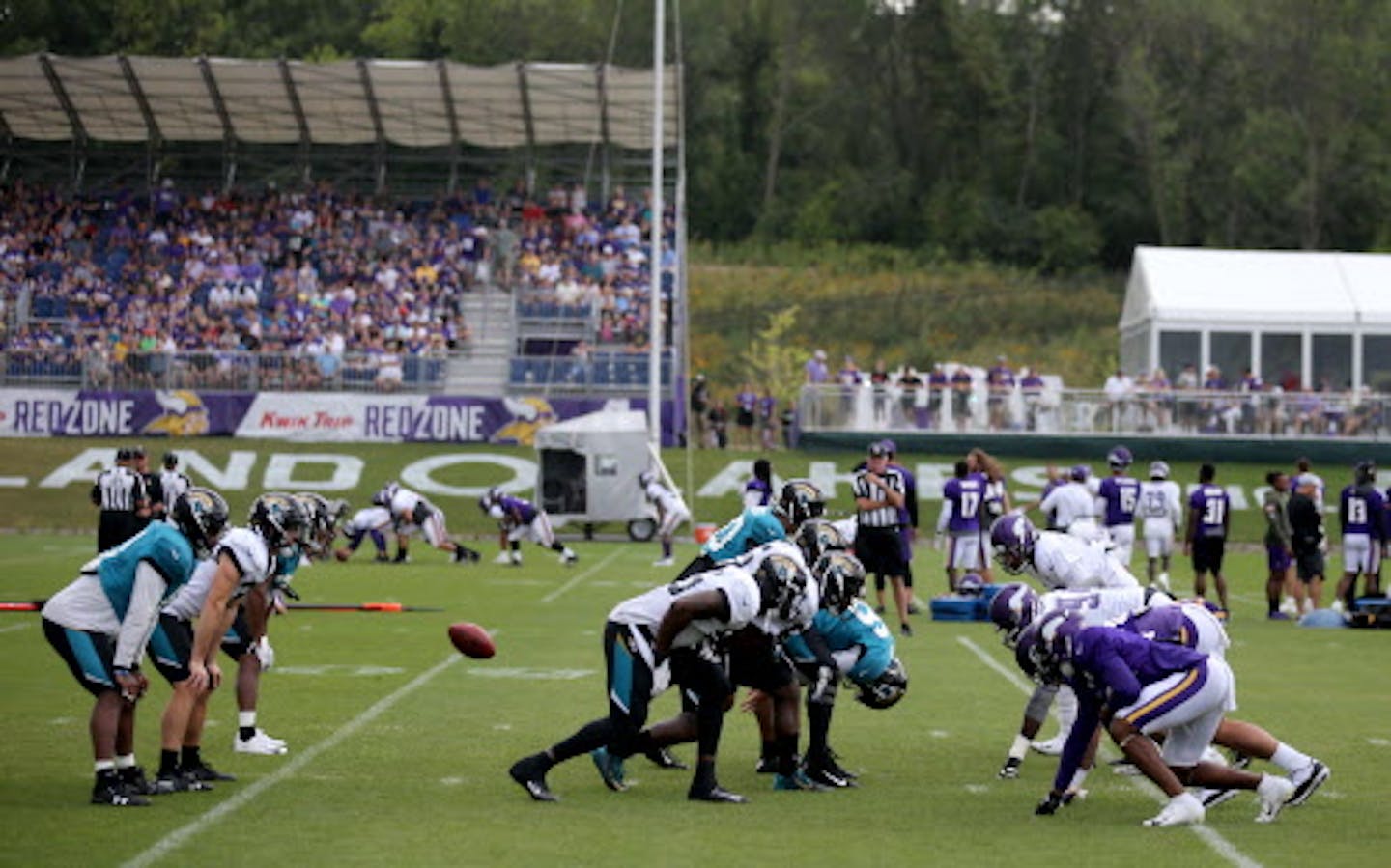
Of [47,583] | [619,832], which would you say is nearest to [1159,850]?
[619,832]

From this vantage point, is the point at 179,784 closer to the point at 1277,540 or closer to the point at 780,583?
the point at 780,583

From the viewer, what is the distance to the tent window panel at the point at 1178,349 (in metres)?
46.7

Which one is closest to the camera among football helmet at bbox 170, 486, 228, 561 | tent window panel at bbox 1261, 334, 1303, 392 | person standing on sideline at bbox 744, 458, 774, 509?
football helmet at bbox 170, 486, 228, 561

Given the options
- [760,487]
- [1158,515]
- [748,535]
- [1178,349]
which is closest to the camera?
→ [748,535]

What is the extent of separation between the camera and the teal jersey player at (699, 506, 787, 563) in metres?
12.5

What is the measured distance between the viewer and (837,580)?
11500mm

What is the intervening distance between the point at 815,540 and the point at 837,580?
448 millimetres

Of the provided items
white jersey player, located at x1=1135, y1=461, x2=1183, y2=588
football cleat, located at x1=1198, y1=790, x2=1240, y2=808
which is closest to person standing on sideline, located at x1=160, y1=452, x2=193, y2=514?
white jersey player, located at x1=1135, y1=461, x2=1183, y2=588

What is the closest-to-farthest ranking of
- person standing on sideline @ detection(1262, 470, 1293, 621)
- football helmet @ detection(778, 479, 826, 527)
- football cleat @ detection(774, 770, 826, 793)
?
football cleat @ detection(774, 770, 826, 793)
football helmet @ detection(778, 479, 826, 527)
person standing on sideline @ detection(1262, 470, 1293, 621)

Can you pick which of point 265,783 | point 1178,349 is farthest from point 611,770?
point 1178,349

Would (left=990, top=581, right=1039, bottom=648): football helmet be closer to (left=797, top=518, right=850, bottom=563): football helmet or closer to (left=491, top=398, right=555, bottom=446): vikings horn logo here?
(left=797, top=518, right=850, bottom=563): football helmet

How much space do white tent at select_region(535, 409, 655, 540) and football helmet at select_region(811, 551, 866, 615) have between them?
27.7 m

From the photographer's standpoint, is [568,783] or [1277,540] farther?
[1277,540]

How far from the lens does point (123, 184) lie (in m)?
54.4
